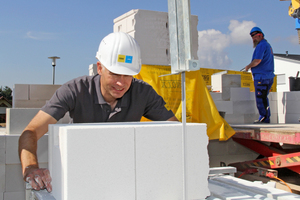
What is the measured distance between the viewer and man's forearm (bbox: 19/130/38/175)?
2168 mm

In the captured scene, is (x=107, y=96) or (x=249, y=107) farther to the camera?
(x=249, y=107)

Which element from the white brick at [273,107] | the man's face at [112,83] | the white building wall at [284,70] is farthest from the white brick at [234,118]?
the white building wall at [284,70]

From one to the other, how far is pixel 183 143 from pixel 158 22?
746cm

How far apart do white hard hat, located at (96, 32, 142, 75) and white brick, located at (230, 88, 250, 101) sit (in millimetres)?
4653

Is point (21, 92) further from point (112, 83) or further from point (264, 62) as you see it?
point (264, 62)

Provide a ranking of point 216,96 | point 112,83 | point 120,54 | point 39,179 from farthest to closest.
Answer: point 216,96 → point 112,83 → point 120,54 → point 39,179

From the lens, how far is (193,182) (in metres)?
1.99

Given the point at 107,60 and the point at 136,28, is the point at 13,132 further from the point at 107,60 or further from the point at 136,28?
the point at 136,28

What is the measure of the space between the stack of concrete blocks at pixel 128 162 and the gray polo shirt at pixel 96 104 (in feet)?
2.32

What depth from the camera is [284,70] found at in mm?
33438

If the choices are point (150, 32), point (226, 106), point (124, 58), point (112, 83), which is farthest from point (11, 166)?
point (150, 32)

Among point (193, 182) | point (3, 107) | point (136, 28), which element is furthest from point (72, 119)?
point (3, 107)

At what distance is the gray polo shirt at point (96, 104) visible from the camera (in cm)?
271

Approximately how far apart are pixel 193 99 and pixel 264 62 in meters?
2.13
